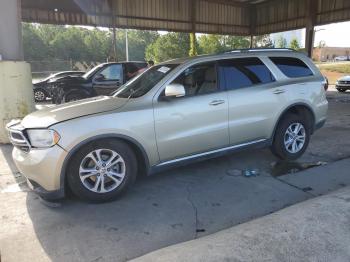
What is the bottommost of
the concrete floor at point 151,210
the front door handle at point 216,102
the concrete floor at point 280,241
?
the concrete floor at point 151,210

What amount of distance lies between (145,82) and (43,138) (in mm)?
1662

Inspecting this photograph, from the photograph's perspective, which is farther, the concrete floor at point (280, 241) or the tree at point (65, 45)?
the tree at point (65, 45)

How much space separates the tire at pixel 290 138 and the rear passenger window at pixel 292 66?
695 millimetres

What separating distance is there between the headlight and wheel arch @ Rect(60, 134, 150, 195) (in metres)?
0.22

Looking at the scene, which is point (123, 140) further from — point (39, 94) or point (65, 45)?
point (65, 45)

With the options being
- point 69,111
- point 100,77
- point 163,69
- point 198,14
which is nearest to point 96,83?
point 100,77

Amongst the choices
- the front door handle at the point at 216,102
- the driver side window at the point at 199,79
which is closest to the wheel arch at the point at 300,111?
the front door handle at the point at 216,102

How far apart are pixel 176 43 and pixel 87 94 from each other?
133 feet

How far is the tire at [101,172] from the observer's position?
390 cm

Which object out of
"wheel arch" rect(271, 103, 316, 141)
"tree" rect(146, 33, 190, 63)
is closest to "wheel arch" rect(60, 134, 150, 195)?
"wheel arch" rect(271, 103, 316, 141)

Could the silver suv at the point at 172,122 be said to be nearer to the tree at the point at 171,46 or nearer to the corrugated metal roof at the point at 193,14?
the corrugated metal roof at the point at 193,14

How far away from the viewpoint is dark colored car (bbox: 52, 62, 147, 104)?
37.4 feet

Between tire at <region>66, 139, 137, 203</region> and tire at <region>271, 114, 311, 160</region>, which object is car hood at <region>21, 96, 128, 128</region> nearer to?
tire at <region>66, 139, 137, 203</region>

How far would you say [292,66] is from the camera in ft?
18.4
